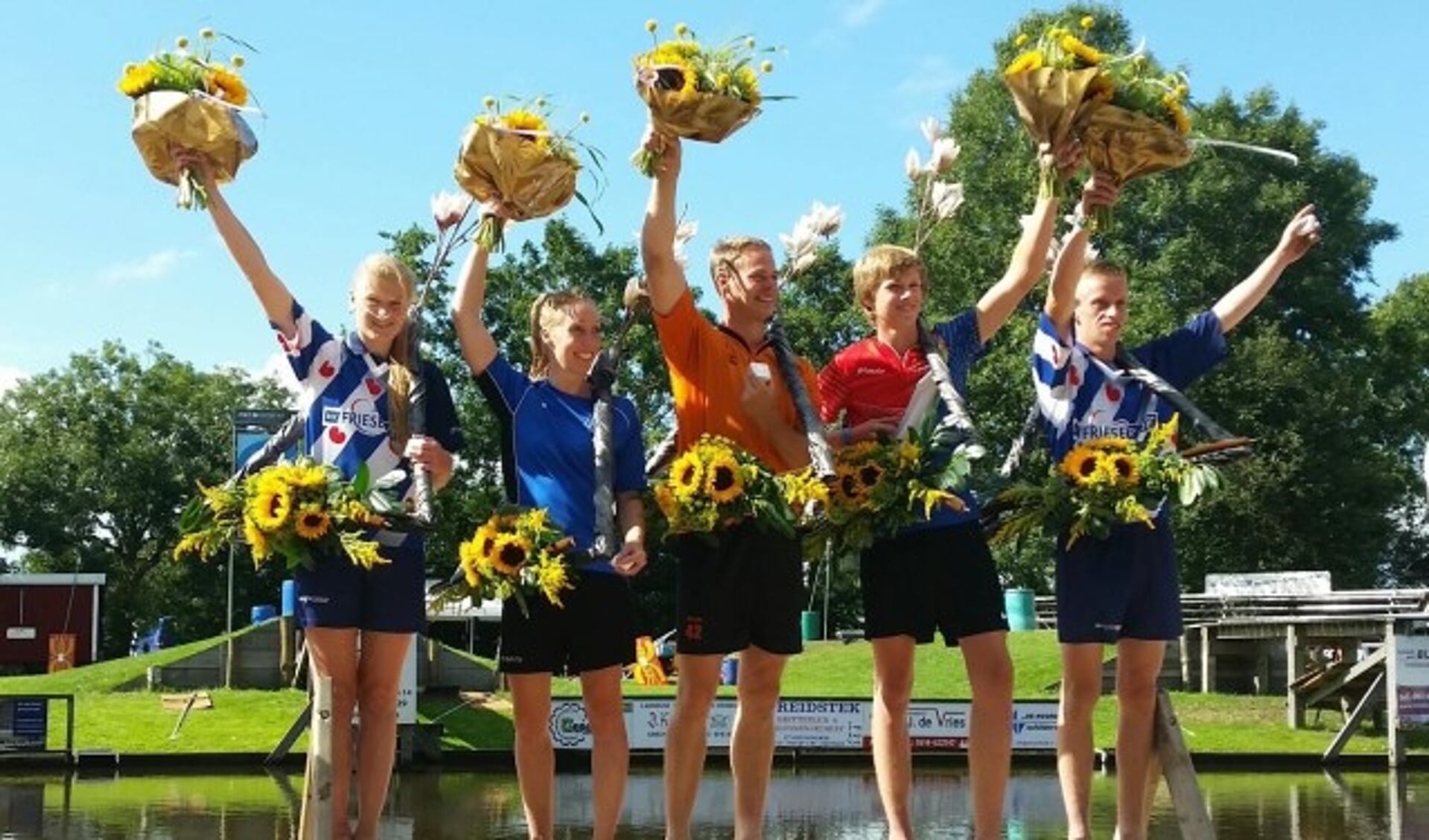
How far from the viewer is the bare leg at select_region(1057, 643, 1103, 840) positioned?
681cm

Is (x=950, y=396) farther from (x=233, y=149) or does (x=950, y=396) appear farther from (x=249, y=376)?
(x=249, y=376)

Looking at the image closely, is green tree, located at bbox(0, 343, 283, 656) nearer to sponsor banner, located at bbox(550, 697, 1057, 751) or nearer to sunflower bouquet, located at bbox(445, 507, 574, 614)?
sponsor banner, located at bbox(550, 697, 1057, 751)

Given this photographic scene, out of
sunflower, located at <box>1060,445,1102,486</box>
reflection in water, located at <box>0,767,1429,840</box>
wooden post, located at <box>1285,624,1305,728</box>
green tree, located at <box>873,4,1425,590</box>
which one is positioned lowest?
reflection in water, located at <box>0,767,1429,840</box>

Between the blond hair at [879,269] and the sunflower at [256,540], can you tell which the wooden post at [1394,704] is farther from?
the sunflower at [256,540]

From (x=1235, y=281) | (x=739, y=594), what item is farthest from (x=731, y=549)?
(x=1235, y=281)

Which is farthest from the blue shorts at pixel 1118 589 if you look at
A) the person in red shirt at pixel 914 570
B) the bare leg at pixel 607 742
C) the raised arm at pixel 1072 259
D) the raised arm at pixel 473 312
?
the raised arm at pixel 473 312

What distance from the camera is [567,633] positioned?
666cm

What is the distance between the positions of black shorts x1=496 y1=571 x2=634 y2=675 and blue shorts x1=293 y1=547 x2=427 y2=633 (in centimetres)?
45

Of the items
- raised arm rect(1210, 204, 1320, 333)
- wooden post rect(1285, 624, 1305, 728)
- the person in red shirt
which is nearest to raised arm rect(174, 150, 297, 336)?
the person in red shirt

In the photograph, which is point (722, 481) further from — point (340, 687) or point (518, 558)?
point (340, 687)

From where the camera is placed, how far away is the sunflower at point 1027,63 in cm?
660

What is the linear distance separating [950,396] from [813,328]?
41.5 metres

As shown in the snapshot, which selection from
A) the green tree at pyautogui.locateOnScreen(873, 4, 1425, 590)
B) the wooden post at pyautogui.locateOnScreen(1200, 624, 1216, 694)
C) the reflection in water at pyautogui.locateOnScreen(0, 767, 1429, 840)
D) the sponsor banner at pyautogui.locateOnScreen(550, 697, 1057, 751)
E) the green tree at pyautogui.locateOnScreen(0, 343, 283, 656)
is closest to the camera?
the reflection in water at pyautogui.locateOnScreen(0, 767, 1429, 840)

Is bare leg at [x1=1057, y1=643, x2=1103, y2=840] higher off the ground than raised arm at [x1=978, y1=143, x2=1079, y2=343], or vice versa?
raised arm at [x1=978, y1=143, x2=1079, y2=343]
